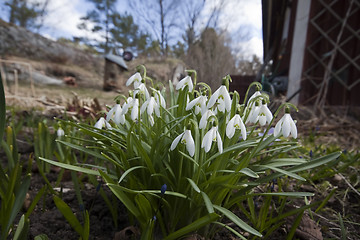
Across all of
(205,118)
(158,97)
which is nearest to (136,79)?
(158,97)

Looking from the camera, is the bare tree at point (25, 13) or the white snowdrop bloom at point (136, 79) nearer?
the white snowdrop bloom at point (136, 79)

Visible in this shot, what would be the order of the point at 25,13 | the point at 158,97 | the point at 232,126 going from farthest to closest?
the point at 25,13 → the point at 158,97 → the point at 232,126

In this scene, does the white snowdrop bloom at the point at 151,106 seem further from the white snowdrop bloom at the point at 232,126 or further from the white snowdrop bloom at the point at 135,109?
the white snowdrop bloom at the point at 232,126

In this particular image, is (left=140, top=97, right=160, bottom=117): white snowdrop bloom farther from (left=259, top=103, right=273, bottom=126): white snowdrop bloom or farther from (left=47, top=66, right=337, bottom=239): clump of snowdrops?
(left=259, top=103, right=273, bottom=126): white snowdrop bloom

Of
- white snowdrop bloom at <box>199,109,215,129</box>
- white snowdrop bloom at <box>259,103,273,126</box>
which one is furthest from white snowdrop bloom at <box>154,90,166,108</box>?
white snowdrop bloom at <box>259,103,273,126</box>

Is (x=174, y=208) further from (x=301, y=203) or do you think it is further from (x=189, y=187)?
(x=301, y=203)

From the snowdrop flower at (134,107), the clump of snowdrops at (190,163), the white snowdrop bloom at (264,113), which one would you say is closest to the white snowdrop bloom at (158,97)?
the clump of snowdrops at (190,163)

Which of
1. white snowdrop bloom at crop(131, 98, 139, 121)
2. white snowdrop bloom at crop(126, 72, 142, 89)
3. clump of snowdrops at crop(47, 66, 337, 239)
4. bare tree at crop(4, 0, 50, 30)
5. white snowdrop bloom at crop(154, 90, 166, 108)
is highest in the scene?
bare tree at crop(4, 0, 50, 30)

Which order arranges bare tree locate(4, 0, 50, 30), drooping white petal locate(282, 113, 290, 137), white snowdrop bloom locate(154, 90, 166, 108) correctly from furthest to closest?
bare tree locate(4, 0, 50, 30) < white snowdrop bloom locate(154, 90, 166, 108) < drooping white petal locate(282, 113, 290, 137)

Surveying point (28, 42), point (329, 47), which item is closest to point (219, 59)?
point (329, 47)

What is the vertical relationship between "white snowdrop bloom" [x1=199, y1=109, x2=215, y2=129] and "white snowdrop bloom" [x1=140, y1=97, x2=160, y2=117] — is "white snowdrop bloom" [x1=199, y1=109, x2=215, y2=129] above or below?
below

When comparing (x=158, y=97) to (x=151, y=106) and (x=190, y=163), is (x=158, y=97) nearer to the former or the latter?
(x=151, y=106)

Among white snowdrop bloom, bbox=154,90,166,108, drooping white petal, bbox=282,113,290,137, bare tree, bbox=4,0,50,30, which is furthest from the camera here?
bare tree, bbox=4,0,50,30
